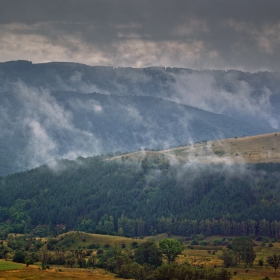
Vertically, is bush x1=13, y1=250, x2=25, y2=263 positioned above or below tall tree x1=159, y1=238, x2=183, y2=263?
below

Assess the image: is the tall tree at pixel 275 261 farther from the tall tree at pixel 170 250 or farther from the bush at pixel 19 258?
the bush at pixel 19 258

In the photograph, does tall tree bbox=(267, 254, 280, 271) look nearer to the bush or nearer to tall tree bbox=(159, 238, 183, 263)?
tall tree bbox=(159, 238, 183, 263)

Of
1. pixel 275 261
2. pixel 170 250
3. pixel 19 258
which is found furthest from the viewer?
pixel 170 250

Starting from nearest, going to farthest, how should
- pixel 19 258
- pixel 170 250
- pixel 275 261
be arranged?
pixel 19 258, pixel 275 261, pixel 170 250

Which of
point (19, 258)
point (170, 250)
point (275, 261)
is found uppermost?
point (170, 250)

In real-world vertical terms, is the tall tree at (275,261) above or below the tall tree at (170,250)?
below

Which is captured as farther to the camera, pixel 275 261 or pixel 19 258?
pixel 275 261

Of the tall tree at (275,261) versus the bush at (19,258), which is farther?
the tall tree at (275,261)

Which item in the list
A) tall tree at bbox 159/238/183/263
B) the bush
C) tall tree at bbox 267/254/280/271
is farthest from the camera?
tall tree at bbox 159/238/183/263

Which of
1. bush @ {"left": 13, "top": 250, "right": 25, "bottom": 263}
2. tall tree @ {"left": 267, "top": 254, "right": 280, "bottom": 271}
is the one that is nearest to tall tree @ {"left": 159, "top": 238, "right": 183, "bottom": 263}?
tall tree @ {"left": 267, "top": 254, "right": 280, "bottom": 271}

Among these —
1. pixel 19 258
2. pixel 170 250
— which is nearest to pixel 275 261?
pixel 170 250

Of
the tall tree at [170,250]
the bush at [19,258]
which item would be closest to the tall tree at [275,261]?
the tall tree at [170,250]

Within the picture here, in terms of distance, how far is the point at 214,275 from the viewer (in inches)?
5807

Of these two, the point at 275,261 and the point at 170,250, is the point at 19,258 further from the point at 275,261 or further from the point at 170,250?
the point at 275,261
